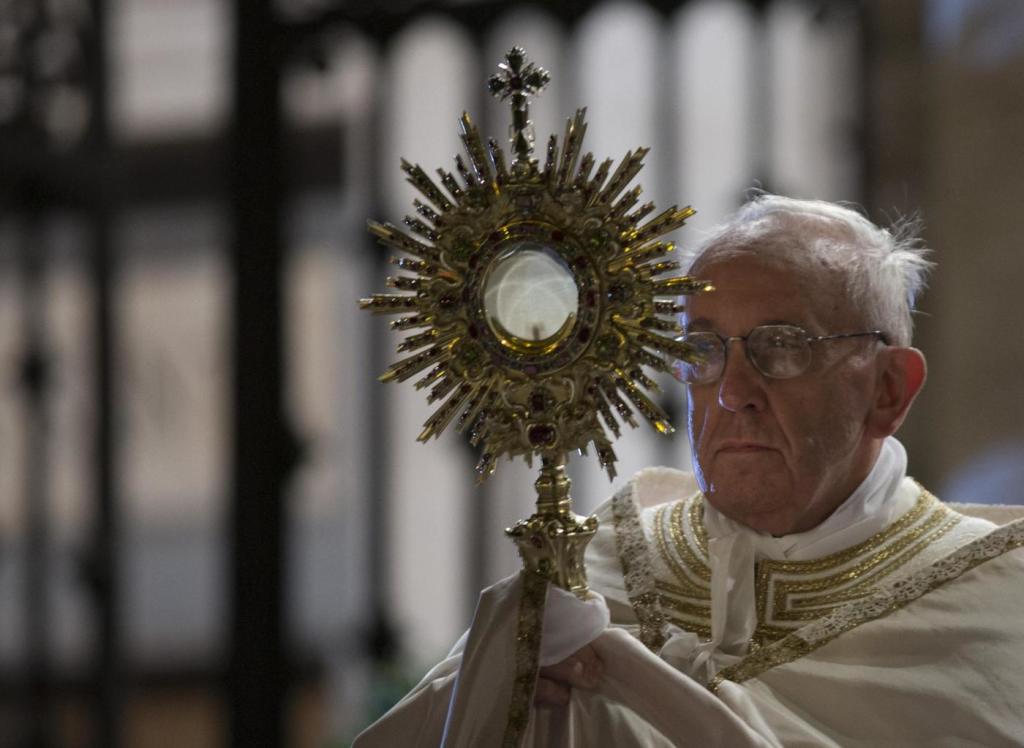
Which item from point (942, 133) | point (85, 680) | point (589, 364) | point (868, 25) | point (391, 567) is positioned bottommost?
point (85, 680)

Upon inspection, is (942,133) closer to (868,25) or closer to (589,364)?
(868,25)

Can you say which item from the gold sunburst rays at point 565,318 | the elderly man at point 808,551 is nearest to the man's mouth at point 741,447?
the elderly man at point 808,551

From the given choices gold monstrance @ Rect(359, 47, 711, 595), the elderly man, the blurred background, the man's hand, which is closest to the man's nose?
the elderly man

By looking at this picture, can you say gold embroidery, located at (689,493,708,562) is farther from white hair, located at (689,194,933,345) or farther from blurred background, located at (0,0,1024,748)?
blurred background, located at (0,0,1024,748)

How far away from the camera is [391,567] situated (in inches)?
220

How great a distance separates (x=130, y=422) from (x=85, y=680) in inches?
58.7

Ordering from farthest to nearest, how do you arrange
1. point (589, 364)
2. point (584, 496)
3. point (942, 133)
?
point (584, 496), point (942, 133), point (589, 364)

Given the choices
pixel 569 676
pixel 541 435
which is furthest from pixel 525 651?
pixel 541 435

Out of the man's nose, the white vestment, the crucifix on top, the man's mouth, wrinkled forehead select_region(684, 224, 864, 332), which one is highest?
the crucifix on top

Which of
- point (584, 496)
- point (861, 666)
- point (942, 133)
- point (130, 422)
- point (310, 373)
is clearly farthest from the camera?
point (310, 373)

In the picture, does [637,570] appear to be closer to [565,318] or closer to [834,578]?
[834,578]

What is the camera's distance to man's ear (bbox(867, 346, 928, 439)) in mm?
3049

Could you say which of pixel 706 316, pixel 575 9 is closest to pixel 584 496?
pixel 575 9

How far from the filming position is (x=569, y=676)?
2.53 m
